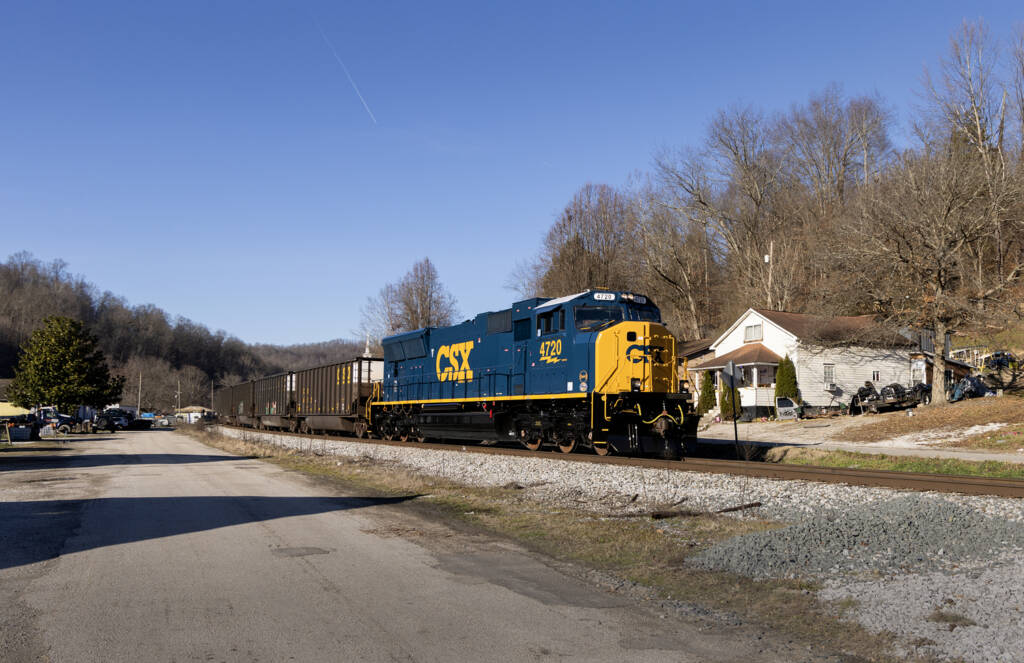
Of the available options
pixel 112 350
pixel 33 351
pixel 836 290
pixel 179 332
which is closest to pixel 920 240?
pixel 836 290

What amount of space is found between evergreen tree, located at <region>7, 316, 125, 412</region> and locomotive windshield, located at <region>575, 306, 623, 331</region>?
193ft

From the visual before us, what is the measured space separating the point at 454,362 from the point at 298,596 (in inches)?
747

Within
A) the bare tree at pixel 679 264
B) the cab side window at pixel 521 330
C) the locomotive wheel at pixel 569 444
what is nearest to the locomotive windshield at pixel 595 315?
the cab side window at pixel 521 330

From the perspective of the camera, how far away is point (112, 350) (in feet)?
483

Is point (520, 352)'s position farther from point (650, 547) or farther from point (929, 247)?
point (929, 247)

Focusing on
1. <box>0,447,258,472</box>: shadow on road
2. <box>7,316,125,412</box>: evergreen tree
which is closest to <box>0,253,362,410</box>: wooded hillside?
<box>7,316,125,412</box>: evergreen tree

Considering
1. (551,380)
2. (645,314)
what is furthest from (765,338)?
(551,380)

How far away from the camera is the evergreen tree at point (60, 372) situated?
64.1m

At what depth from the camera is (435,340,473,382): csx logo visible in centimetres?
2494

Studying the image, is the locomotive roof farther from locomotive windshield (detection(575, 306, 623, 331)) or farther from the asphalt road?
the asphalt road

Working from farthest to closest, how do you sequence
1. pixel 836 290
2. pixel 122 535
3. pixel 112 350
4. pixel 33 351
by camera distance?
1. pixel 112 350
2. pixel 33 351
3. pixel 836 290
4. pixel 122 535

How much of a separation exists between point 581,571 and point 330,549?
3.12 meters

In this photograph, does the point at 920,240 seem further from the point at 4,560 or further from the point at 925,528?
the point at 4,560

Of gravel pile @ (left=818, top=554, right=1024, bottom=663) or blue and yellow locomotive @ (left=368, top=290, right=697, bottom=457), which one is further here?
blue and yellow locomotive @ (left=368, top=290, right=697, bottom=457)
